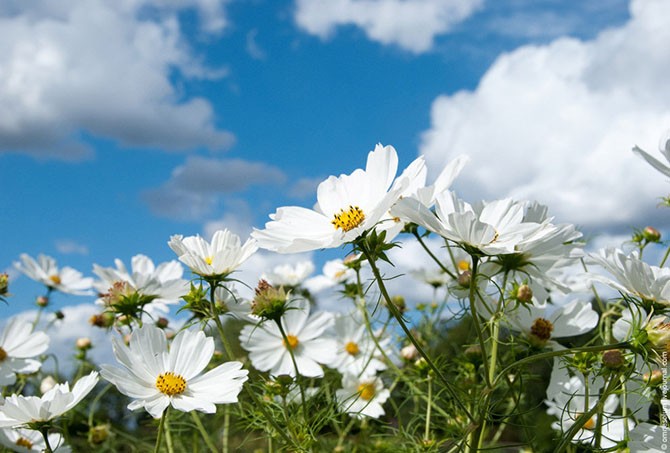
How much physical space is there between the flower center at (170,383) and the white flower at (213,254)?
156 millimetres

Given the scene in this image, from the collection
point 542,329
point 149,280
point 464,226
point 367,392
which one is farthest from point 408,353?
point 464,226

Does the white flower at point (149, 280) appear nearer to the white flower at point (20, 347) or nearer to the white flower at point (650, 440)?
the white flower at point (20, 347)

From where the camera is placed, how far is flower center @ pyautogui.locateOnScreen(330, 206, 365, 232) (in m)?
0.90

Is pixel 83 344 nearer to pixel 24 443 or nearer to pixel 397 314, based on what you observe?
pixel 24 443

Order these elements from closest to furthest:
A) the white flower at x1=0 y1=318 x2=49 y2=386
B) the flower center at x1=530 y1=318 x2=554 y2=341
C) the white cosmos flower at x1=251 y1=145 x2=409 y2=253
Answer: the white cosmos flower at x1=251 y1=145 x2=409 y2=253 → the flower center at x1=530 y1=318 x2=554 y2=341 → the white flower at x1=0 y1=318 x2=49 y2=386

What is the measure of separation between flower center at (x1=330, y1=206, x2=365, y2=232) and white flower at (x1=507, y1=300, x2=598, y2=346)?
0.42 metres

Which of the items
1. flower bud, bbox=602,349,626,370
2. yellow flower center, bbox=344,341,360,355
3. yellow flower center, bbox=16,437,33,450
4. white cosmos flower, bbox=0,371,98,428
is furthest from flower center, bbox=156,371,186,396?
yellow flower center, bbox=344,341,360,355

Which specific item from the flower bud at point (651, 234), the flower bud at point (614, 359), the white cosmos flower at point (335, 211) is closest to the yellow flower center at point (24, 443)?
the white cosmos flower at point (335, 211)

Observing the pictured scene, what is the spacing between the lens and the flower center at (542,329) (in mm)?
1207

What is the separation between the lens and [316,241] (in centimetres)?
86

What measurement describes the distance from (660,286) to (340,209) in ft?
1.38

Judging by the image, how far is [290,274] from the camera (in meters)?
2.17

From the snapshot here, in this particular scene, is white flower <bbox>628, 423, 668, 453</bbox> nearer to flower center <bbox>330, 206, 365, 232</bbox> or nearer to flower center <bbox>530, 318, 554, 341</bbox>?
flower center <bbox>530, 318, 554, 341</bbox>

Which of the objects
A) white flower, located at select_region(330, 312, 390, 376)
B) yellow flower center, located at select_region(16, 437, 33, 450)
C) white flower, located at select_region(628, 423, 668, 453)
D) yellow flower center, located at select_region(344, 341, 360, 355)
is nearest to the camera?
Answer: white flower, located at select_region(628, 423, 668, 453)
